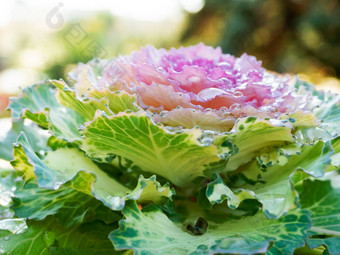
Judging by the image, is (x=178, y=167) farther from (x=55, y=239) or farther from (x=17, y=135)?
(x=17, y=135)

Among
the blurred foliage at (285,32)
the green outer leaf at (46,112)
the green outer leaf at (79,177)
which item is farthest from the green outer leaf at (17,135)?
the blurred foliage at (285,32)

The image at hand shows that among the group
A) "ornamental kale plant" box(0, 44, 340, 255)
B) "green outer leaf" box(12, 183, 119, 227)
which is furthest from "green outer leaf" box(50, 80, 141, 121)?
"green outer leaf" box(12, 183, 119, 227)

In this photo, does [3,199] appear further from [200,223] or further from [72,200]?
[200,223]

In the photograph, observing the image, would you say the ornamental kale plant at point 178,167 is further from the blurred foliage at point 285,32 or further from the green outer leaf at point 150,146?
the blurred foliage at point 285,32

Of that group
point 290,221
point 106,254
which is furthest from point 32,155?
point 290,221

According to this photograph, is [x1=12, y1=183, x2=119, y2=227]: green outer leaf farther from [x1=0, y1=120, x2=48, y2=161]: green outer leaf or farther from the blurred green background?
the blurred green background

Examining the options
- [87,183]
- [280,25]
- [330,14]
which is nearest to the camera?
[87,183]

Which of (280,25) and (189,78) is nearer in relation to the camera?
(189,78)
